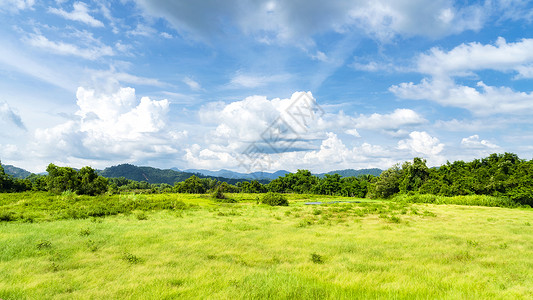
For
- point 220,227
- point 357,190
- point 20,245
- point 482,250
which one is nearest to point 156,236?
point 220,227

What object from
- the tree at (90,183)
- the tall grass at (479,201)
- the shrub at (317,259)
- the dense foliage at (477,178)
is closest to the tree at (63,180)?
the tree at (90,183)

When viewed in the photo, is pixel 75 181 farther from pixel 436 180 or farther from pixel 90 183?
pixel 436 180

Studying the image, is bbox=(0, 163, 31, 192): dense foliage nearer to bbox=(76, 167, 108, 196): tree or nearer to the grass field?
bbox=(76, 167, 108, 196): tree

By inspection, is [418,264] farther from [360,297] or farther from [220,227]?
[220,227]

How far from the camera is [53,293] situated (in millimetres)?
6859

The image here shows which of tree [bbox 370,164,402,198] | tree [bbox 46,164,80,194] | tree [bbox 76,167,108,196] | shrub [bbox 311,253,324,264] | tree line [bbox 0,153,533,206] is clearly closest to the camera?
shrub [bbox 311,253,324,264]

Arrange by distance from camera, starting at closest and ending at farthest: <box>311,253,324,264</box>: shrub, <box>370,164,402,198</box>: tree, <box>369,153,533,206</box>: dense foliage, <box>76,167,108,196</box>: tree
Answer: <box>311,253,324,264</box>: shrub
<box>369,153,533,206</box>: dense foliage
<box>76,167,108,196</box>: tree
<box>370,164,402,198</box>: tree

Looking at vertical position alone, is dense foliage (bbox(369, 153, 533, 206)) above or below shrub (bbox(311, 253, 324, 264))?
above

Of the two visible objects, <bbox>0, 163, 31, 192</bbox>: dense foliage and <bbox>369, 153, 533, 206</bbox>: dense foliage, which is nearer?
<bbox>369, 153, 533, 206</bbox>: dense foliage

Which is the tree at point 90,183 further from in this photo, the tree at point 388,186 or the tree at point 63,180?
the tree at point 388,186

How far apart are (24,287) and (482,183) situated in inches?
2445

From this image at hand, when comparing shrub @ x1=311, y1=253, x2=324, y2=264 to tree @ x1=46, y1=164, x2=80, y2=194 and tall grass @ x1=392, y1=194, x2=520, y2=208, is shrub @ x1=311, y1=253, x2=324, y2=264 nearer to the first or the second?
tall grass @ x1=392, y1=194, x2=520, y2=208

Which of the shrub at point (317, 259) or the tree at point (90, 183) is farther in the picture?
the tree at point (90, 183)

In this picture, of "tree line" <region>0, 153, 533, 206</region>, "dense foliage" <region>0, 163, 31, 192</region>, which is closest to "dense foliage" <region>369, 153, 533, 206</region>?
"tree line" <region>0, 153, 533, 206</region>
